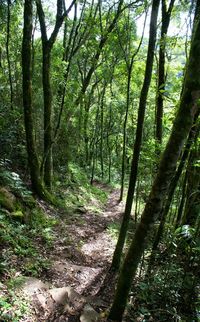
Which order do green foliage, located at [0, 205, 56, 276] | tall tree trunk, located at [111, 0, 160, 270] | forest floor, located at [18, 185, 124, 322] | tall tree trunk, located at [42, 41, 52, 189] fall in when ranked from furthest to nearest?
tall tree trunk, located at [42, 41, 52, 189] < green foliage, located at [0, 205, 56, 276] < tall tree trunk, located at [111, 0, 160, 270] < forest floor, located at [18, 185, 124, 322]

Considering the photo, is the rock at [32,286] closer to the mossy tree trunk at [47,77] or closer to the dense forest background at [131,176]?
the dense forest background at [131,176]

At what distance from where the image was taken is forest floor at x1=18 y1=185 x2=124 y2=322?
3.88 meters

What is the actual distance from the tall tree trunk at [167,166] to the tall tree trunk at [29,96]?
5.46 m

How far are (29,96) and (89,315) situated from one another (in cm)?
608

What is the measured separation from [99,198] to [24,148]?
6507 millimetres

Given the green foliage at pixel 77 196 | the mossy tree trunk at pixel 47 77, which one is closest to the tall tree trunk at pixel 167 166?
the mossy tree trunk at pixel 47 77

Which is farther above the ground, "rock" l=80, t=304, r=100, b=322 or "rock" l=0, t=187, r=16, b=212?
"rock" l=0, t=187, r=16, b=212

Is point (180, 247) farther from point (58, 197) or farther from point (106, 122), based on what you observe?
point (106, 122)

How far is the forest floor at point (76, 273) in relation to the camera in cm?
388

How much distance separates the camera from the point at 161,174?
10.4 feet

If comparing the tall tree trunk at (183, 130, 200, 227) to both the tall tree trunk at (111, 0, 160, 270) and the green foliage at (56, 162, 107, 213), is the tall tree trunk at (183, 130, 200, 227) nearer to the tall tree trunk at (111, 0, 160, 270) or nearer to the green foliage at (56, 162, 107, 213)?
the tall tree trunk at (111, 0, 160, 270)

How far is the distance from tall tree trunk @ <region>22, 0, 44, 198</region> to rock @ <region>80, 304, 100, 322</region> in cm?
514

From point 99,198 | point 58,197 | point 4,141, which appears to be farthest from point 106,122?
point 4,141

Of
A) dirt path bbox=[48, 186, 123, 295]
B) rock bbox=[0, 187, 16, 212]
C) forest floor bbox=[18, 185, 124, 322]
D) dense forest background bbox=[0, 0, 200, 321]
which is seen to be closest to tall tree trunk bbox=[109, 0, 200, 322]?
dense forest background bbox=[0, 0, 200, 321]
